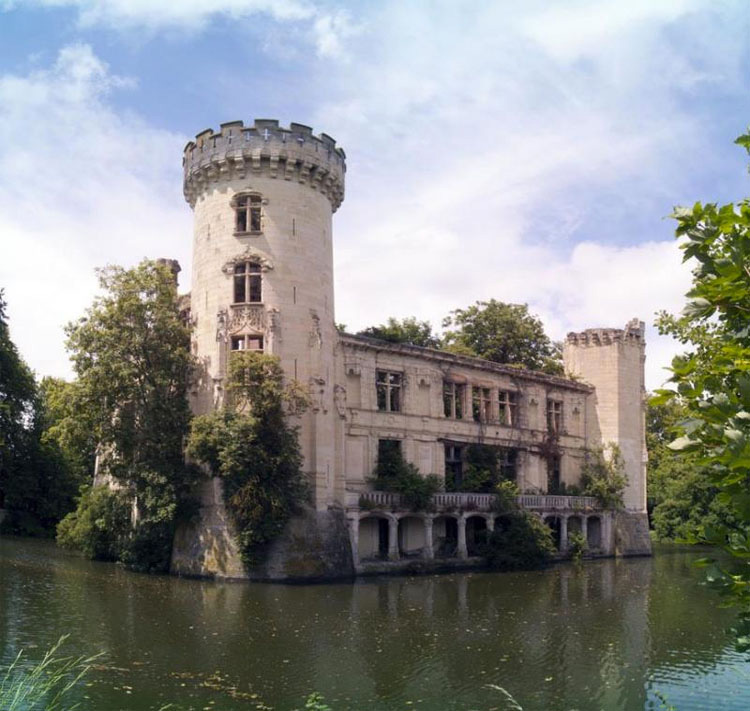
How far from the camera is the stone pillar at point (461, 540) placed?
38.8 meters

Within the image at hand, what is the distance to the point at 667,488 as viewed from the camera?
58.4m

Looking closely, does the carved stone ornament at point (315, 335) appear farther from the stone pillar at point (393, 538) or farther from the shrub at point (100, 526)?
the shrub at point (100, 526)

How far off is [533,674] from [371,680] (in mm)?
3507

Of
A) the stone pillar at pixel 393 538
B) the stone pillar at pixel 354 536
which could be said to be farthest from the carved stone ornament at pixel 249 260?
the stone pillar at pixel 393 538

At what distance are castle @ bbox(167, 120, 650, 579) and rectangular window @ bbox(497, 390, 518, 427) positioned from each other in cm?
85

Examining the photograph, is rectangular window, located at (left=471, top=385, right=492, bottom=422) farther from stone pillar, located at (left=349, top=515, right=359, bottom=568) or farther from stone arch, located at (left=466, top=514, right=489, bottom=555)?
stone pillar, located at (left=349, top=515, right=359, bottom=568)

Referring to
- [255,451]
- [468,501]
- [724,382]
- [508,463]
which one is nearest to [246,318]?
[255,451]

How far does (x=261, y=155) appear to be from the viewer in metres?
35.3

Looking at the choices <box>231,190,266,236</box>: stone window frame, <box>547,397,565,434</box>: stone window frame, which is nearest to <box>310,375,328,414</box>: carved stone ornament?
<box>231,190,266,236</box>: stone window frame

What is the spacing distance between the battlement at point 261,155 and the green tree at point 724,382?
3056cm

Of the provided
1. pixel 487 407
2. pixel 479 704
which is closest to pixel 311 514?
pixel 487 407

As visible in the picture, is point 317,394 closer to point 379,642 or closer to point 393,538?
point 393,538

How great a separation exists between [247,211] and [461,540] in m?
18.1

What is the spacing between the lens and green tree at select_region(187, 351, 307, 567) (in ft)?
102
